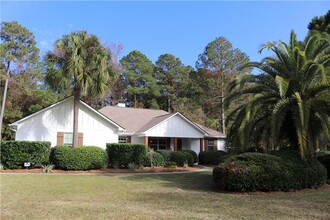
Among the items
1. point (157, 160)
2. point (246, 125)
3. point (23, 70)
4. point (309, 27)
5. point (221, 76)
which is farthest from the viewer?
point (221, 76)

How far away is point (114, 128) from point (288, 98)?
567 inches

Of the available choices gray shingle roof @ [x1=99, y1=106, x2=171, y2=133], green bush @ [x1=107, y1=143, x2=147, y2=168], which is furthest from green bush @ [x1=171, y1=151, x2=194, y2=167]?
gray shingle roof @ [x1=99, y1=106, x2=171, y2=133]

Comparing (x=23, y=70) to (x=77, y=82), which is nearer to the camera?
(x=77, y=82)

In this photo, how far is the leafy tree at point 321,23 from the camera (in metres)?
13.5

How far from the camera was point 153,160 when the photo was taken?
21625 millimetres

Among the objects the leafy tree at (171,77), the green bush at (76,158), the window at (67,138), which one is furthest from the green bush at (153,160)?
the leafy tree at (171,77)

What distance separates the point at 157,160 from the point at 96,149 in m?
4.51

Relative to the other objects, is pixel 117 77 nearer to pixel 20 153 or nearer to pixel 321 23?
pixel 20 153

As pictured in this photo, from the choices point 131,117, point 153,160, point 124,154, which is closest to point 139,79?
point 131,117

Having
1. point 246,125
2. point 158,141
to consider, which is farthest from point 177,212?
point 158,141

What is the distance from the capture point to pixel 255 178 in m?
10.5

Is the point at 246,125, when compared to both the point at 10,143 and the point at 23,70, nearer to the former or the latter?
the point at 10,143

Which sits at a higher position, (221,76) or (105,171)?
(221,76)

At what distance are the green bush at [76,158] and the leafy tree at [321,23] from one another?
13.7 m
